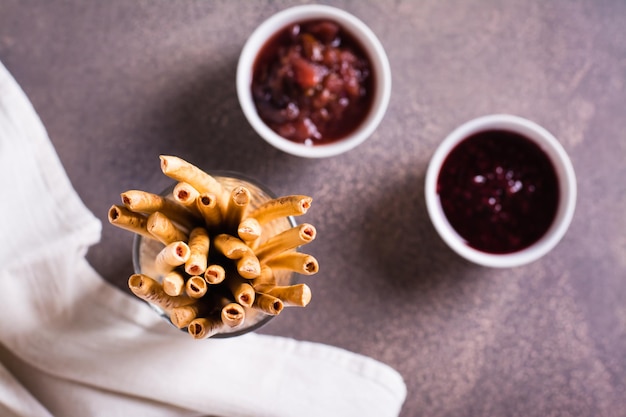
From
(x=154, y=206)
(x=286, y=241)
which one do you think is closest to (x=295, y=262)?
(x=286, y=241)

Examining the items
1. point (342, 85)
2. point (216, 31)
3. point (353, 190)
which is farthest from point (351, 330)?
point (216, 31)

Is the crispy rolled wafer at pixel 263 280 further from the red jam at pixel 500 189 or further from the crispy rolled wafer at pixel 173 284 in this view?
the red jam at pixel 500 189

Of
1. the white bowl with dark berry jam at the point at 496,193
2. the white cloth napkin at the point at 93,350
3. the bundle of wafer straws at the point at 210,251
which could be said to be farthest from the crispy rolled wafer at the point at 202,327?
the white bowl with dark berry jam at the point at 496,193

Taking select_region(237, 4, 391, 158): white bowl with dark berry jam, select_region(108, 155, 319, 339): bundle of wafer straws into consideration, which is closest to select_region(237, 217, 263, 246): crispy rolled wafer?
select_region(108, 155, 319, 339): bundle of wafer straws

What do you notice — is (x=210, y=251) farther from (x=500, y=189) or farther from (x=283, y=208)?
(x=500, y=189)

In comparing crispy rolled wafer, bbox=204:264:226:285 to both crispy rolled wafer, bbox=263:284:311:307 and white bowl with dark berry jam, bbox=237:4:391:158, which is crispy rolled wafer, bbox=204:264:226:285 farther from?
white bowl with dark berry jam, bbox=237:4:391:158
